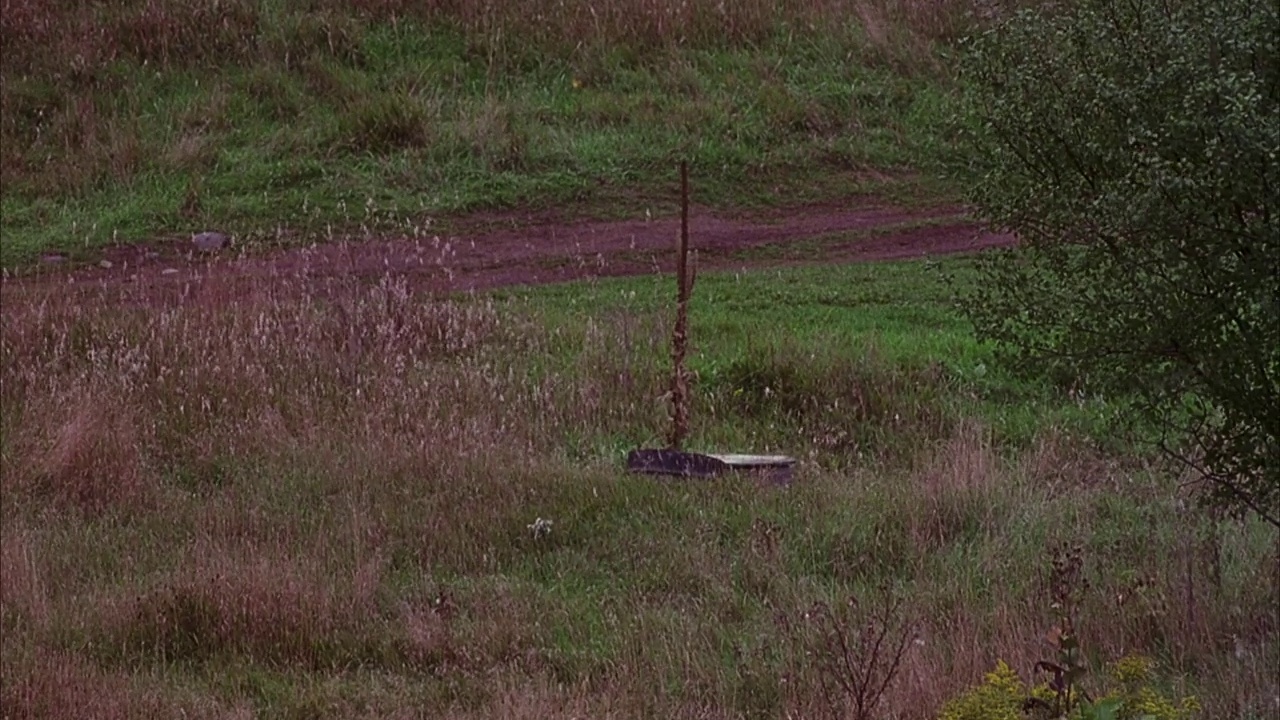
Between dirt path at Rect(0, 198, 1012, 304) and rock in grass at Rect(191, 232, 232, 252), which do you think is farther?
rock in grass at Rect(191, 232, 232, 252)

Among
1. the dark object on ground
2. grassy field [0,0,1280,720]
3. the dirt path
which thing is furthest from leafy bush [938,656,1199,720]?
the dirt path

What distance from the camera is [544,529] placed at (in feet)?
22.5

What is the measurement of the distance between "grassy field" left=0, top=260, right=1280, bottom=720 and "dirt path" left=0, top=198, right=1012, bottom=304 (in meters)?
1.48

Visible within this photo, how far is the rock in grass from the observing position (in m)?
12.3

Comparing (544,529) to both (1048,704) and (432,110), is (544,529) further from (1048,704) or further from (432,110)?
(432,110)

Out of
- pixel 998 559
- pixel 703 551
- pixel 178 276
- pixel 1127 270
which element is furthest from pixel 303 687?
pixel 178 276

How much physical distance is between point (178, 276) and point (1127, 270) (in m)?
8.14

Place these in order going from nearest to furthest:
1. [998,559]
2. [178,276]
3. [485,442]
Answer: [998,559] → [485,442] → [178,276]

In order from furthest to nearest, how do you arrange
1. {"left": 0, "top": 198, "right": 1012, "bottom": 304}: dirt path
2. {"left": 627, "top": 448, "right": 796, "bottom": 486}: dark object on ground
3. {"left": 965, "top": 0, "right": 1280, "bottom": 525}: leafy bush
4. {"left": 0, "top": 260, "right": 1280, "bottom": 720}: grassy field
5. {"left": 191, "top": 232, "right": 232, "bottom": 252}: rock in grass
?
{"left": 191, "top": 232, "right": 232, "bottom": 252}: rock in grass < {"left": 0, "top": 198, "right": 1012, "bottom": 304}: dirt path < {"left": 627, "top": 448, "right": 796, "bottom": 486}: dark object on ground < {"left": 0, "top": 260, "right": 1280, "bottom": 720}: grassy field < {"left": 965, "top": 0, "right": 1280, "bottom": 525}: leafy bush

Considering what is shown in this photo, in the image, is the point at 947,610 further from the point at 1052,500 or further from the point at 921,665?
the point at 1052,500

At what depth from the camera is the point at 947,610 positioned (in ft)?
19.2

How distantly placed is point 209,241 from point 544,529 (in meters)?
6.46

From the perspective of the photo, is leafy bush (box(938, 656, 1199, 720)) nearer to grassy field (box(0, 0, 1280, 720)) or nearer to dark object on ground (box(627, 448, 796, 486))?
grassy field (box(0, 0, 1280, 720))

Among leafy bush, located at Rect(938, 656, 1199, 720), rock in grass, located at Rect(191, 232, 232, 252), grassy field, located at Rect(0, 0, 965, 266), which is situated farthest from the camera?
grassy field, located at Rect(0, 0, 965, 266)
